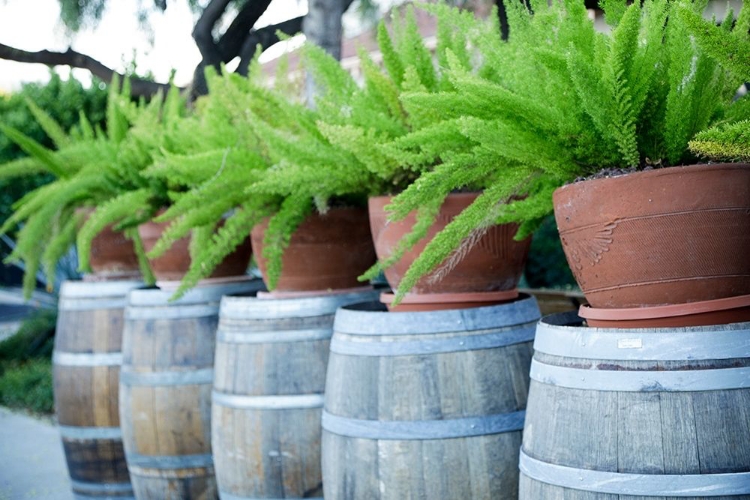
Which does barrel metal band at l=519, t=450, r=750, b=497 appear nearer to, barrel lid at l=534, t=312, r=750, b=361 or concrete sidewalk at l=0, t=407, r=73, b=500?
barrel lid at l=534, t=312, r=750, b=361

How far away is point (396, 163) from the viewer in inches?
71.1

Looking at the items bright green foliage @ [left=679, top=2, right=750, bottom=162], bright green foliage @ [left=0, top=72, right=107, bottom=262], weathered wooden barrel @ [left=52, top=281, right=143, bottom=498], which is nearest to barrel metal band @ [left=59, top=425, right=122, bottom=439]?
weathered wooden barrel @ [left=52, top=281, right=143, bottom=498]

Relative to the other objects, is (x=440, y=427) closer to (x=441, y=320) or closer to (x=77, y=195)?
(x=441, y=320)

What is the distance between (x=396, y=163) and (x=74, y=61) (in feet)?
12.6

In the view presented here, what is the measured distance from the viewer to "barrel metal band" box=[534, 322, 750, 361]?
1.22 meters

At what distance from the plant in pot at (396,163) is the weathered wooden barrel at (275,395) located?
0.39m

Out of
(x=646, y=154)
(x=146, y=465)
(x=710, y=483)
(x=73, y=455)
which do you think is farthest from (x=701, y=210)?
(x=73, y=455)

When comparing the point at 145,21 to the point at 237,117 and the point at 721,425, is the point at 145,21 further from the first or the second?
the point at 721,425

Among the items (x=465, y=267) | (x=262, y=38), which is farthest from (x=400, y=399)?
(x=262, y=38)

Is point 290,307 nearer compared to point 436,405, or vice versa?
point 436,405

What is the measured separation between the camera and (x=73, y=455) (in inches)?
130

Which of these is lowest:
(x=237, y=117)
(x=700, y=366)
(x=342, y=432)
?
(x=342, y=432)

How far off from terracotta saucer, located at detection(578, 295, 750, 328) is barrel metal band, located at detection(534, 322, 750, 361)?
0.07 meters

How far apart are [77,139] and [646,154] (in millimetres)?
2780
